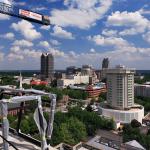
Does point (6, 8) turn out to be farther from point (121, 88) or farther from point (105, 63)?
point (105, 63)

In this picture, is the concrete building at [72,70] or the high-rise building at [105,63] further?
the high-rise building at [105,63]

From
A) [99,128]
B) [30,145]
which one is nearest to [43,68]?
[99,128]

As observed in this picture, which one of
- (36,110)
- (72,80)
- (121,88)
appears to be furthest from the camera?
(72,80)

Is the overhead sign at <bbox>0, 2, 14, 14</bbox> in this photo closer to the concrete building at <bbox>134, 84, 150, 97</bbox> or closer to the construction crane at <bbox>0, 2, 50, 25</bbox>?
the construction crane at <bbox>0, 2, 50, 25</bbox>

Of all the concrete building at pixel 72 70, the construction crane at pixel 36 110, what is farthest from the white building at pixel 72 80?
the construction crane at pixel 36 110

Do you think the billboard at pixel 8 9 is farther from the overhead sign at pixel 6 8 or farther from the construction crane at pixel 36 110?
the construction crane at pixel 36 110

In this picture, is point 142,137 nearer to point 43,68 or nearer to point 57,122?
point 57,122

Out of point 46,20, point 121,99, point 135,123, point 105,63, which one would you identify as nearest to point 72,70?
point 105,63

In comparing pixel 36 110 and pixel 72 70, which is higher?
pixel 36 110

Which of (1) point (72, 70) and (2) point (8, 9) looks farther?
(1) point (72, 70)
